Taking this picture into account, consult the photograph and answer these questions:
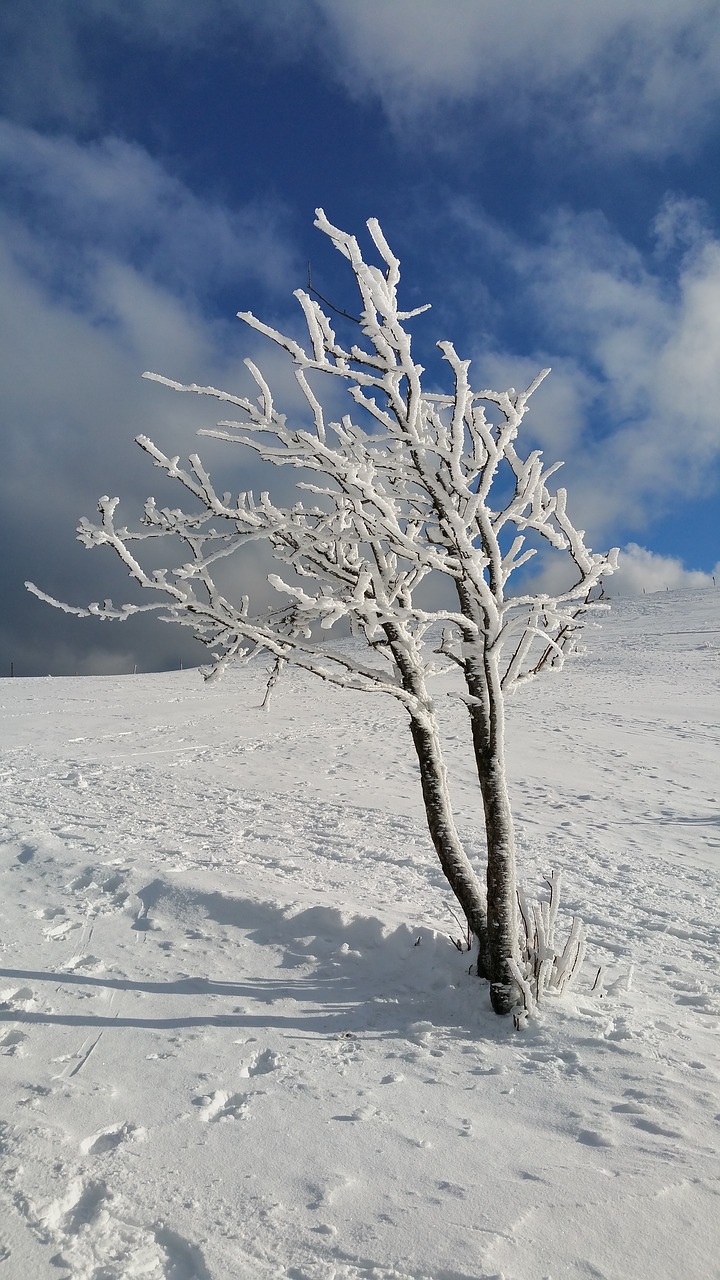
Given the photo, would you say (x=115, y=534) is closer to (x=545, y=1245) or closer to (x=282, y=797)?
(x=545, y=1245)

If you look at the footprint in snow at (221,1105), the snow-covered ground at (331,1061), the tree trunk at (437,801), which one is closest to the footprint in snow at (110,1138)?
the snow-covered ground at (331,1061)

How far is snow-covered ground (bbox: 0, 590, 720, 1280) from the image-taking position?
2869 mm

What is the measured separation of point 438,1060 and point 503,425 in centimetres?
440

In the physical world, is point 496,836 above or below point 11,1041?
above

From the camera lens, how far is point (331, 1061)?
14.3 ft

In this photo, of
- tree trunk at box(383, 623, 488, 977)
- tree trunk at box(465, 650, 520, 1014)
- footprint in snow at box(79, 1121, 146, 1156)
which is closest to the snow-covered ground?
footprint in snow at box(79, 1121, 146, 1156)

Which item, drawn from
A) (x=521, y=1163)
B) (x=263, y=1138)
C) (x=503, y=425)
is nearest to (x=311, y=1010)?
(x=263, y=1138)

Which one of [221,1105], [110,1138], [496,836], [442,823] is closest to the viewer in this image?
[110,1138]

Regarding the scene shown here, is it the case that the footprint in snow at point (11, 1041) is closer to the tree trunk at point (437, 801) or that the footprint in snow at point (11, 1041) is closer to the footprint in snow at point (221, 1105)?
the footprint in snow at point (221, 1105)

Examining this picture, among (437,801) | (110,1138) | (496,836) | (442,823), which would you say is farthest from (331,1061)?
(437,801)

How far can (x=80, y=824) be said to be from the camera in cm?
1023

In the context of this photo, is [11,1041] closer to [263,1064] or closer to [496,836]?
[263,1064]

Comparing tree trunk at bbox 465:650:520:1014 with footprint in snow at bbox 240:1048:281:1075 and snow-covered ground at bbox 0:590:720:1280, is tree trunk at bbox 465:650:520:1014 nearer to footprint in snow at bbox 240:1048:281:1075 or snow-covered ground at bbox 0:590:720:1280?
snow-covered ground at bbox 0:590:720:1280

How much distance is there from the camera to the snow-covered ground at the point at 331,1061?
2.87 meters
